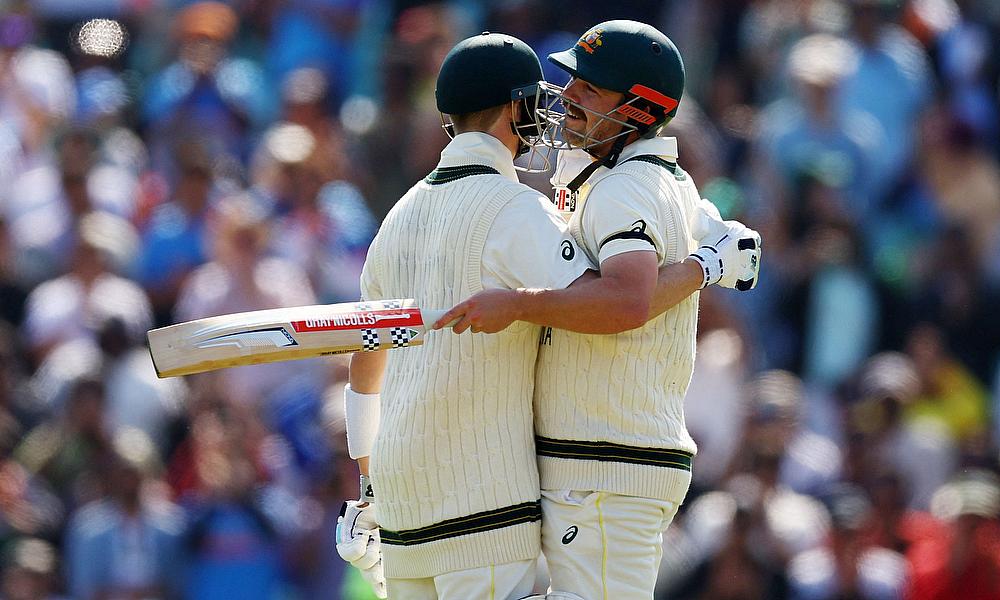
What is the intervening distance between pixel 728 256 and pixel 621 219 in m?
0.41

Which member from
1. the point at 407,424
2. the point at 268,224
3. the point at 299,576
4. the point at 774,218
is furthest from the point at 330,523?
the point at 407,424

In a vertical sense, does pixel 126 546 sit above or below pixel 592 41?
below

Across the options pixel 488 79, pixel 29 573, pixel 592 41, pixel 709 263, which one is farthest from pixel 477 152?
pixel 29 573

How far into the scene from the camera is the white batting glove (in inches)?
173

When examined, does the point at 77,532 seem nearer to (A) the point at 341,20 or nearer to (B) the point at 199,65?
(B) the point at 199,65

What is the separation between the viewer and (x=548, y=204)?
14.3 feet

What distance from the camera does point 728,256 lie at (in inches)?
175

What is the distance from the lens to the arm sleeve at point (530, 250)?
13.7ft

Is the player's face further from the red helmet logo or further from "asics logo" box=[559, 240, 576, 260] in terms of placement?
"asics logo" box=[559, 240, 576, 260]

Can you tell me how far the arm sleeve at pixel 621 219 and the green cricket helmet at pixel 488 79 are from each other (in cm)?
36

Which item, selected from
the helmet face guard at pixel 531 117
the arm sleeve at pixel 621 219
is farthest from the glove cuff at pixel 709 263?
Result: the helmet face guard at pixel 531 117

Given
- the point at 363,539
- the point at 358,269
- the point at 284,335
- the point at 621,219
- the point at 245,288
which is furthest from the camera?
the point at 358,269

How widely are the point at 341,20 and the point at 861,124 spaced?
333 cm

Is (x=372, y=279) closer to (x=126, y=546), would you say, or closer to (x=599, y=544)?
(x=599, y=544)
